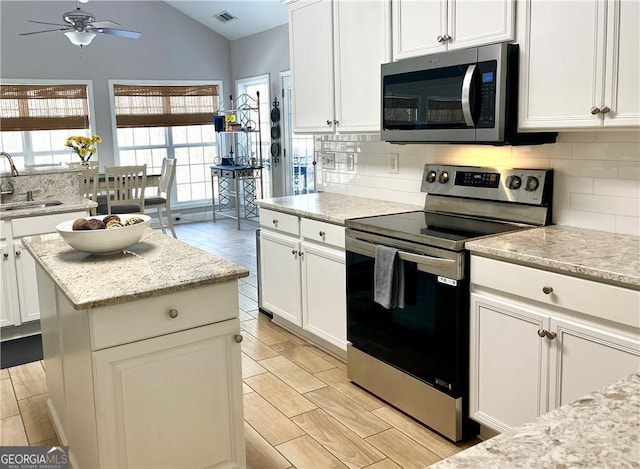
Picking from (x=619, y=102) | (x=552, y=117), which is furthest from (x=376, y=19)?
(x=619, y=102)

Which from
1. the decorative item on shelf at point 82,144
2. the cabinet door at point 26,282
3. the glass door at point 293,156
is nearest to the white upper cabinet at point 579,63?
the cabinet door at point 26,282

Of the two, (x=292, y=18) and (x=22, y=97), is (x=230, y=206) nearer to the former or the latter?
(x=22, y=97)

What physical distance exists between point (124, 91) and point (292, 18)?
483 centimetres

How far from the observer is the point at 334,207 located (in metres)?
3.50

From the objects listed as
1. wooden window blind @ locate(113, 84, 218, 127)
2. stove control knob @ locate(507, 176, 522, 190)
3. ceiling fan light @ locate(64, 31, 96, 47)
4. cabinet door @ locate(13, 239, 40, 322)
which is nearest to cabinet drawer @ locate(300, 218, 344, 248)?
stove control knob @ locate(507, 176, 522, 190)

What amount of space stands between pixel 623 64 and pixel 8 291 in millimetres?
3604

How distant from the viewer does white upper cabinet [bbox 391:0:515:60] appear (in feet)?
8.15

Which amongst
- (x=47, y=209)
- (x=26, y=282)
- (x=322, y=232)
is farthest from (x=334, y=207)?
(x=26, y=282)

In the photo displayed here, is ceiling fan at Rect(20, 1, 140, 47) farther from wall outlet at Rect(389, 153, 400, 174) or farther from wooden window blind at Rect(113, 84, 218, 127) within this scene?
wall outlet at Rect(389, 153, 400, 174)

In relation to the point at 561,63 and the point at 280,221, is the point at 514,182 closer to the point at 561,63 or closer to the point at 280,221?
the point at 561,63

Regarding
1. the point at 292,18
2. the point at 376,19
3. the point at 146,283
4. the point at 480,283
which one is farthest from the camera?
the point at 292,18

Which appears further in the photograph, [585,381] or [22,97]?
[22,97]

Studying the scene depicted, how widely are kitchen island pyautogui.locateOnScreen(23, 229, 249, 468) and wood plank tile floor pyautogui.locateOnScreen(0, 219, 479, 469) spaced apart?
450 mm

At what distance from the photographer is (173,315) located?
1928 mm
